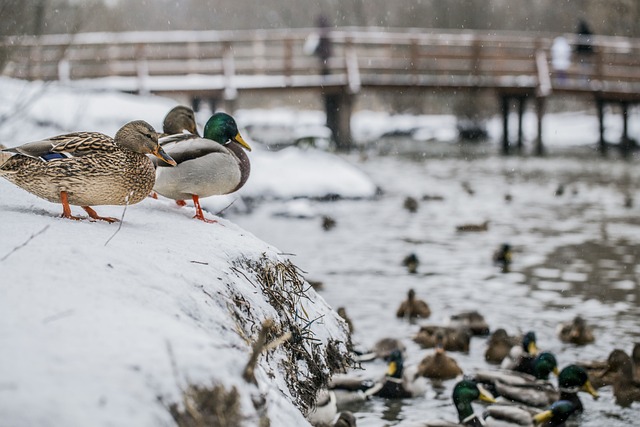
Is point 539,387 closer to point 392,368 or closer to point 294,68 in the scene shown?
point 392,368

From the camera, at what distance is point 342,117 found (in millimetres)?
28656

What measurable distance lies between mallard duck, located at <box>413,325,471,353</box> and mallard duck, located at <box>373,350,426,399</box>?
1.12 metres

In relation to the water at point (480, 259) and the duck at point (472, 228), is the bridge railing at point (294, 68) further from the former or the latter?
the duck at point (472, 228)

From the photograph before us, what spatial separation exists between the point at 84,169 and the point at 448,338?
4814mm

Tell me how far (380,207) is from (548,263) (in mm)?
5511

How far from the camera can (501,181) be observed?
70.4ft

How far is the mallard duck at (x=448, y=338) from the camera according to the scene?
8.04 meters

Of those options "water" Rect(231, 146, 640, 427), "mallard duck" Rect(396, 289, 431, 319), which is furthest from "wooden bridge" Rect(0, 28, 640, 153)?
"mallard duck" Rect(396, 289, 431, 319)

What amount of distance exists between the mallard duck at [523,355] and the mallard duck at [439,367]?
0.47 m

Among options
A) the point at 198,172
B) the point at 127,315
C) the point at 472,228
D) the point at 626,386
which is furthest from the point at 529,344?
the point at 472,228

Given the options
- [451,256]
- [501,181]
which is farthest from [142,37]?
[451,256]

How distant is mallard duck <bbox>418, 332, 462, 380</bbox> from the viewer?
288 inches

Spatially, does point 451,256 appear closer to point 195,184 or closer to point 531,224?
point 531,224

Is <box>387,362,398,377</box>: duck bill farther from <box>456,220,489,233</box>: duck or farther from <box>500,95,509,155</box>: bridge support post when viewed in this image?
<box>500,95,509,155</box>: bridge support post
